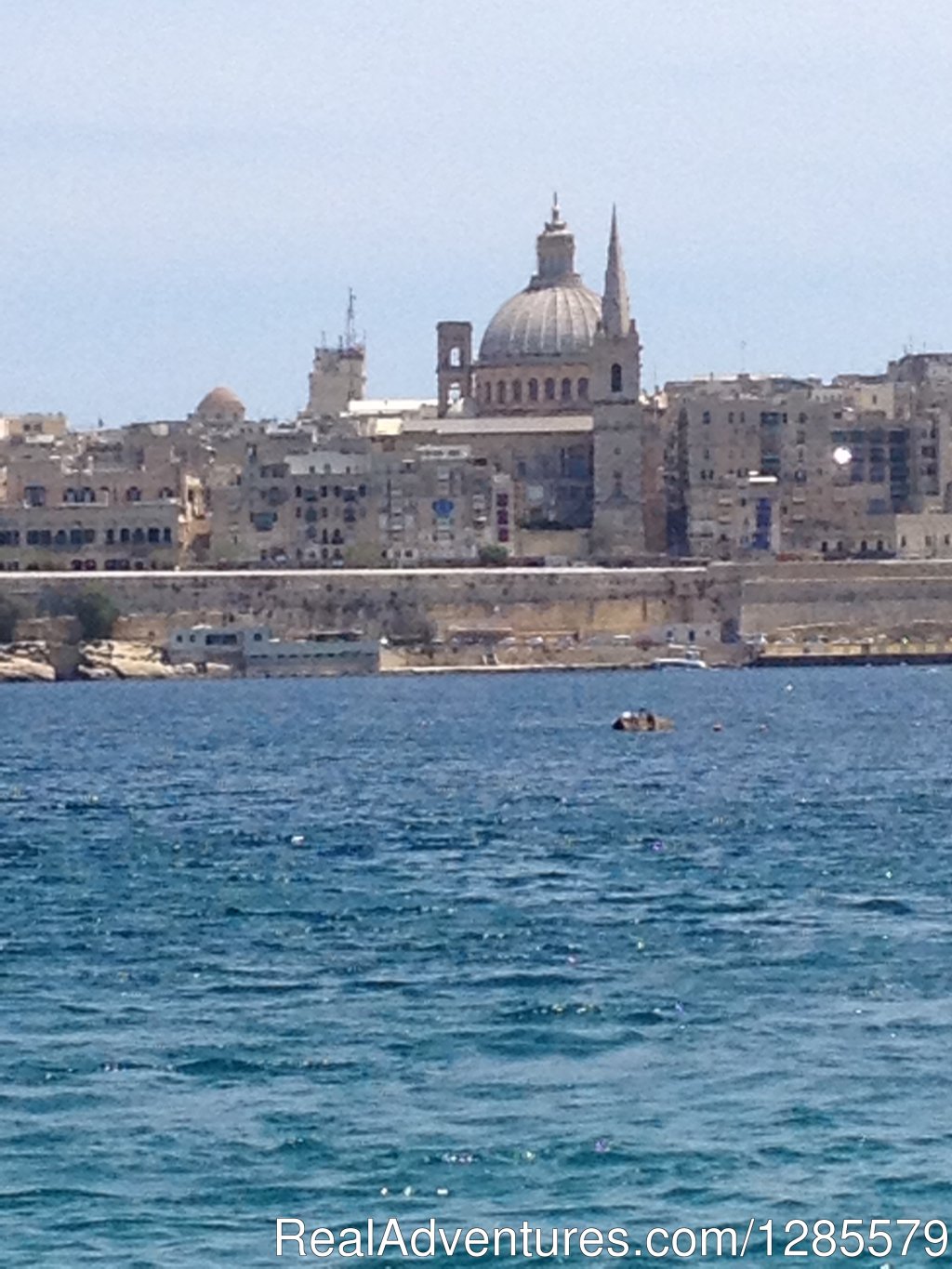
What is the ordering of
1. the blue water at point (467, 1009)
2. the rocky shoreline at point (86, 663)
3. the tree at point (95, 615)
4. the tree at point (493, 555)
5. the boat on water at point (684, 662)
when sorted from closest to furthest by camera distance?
the blue water at point (467, 1009), the rocky shoreline at point (86, 663), the boat on water at point (684, 662), the tree at point (95, 615), the tree at point (493, 555)

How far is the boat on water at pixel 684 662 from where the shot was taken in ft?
319

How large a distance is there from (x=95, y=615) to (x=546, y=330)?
114ft

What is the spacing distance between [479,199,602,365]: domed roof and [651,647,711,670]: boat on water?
29991mm

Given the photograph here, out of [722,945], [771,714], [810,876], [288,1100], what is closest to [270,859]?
[810,876]

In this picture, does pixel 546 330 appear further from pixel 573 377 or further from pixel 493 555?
pixel 493 555

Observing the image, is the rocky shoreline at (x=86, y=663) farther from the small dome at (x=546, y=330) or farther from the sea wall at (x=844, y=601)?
the small dome at (x=546, y=330)

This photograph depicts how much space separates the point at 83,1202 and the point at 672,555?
309ft

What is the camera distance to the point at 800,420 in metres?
114

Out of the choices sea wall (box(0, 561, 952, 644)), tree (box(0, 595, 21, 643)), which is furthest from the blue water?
sea wall (box(0, 561, 952, 644))

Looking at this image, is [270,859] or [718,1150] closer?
[718,1150]

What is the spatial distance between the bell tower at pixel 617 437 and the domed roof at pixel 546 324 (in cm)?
1018

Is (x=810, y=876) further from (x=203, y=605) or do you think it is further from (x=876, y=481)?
(x=876, y=481)

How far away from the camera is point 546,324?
128750mm

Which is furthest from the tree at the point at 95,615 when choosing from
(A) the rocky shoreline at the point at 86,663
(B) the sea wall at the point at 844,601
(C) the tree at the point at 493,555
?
(B) the sea wall at the point at 844,601
